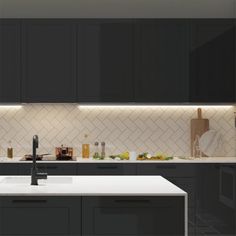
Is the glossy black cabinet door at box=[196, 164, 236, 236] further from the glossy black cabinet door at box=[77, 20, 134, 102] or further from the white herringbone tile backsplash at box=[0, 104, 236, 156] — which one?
the glossy black cabinet door at box=[77, 20, 134, 102]

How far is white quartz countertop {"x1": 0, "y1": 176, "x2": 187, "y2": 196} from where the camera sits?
291 centimetres

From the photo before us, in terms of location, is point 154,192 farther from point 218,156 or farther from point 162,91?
point 218,156

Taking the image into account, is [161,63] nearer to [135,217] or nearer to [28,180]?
[28,180]

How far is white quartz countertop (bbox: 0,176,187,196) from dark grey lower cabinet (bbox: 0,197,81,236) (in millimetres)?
60

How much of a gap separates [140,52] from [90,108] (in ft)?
3.16

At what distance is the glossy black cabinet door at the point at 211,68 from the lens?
18.0 ft

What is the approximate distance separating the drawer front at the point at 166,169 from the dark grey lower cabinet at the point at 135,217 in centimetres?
218

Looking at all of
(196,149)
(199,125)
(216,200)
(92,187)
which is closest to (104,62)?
(199,125)

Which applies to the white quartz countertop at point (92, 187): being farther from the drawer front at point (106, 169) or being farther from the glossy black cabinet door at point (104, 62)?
the glossy black cabinet door at point (104, 62)

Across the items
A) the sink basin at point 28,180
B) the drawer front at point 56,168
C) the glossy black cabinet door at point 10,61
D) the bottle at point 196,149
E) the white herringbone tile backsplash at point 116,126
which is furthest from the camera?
the white herringbone tile backsplash at point 116,126

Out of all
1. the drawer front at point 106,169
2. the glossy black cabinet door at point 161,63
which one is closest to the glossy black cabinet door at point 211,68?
the glossy black cabinet door at point 161,63

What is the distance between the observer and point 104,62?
5.48 metres

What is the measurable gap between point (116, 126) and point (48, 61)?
1181 millimetres

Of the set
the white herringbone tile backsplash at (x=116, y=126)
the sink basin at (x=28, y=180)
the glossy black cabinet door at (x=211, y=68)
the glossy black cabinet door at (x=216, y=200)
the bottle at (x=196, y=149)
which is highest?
the glossy black cabinet door at (x=211, y=68)
